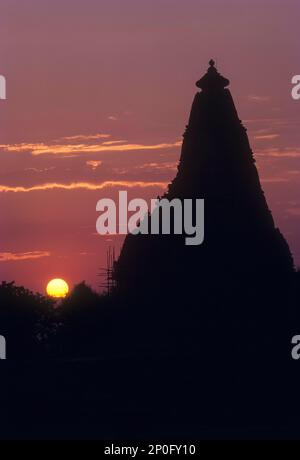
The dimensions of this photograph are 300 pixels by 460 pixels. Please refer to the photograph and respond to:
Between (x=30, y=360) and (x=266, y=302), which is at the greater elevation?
(x=266, y=302)

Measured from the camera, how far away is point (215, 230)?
59.5m

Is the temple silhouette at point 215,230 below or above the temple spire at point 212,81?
below

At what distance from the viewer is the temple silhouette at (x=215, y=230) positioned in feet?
193

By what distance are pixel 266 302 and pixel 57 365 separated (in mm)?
9027

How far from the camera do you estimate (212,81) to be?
200 ft

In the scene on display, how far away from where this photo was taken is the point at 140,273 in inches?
2355

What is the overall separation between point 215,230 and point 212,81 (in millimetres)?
5314

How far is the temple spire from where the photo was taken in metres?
60.7

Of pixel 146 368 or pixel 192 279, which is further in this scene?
pixel 192 279

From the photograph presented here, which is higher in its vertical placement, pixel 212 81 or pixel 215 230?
pixel 212 81

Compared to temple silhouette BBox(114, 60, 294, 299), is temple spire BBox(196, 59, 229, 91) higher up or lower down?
higher up

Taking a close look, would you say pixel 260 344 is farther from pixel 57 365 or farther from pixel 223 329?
pixel 57 365

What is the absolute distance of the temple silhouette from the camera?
58969 millimetres

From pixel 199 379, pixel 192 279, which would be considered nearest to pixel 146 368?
pixel 199 379
